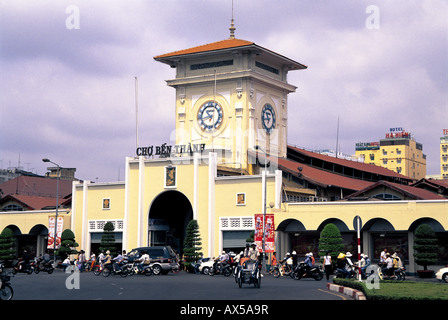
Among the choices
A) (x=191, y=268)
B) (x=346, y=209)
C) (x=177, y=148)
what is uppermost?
(x=177, y=148)

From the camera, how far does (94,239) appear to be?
68188mm

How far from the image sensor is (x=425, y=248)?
158 ft

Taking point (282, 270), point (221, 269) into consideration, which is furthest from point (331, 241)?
point (221, 269)

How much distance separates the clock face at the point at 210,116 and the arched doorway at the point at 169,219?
30.9 feet

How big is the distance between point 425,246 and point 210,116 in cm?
3025

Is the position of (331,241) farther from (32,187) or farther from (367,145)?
(367,145)

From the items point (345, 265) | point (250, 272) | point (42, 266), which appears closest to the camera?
point (250, 272)

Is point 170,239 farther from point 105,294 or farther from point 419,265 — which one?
point 105,294

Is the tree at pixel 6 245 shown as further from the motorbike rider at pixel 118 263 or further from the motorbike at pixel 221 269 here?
the motorbike at pixel 221 269
